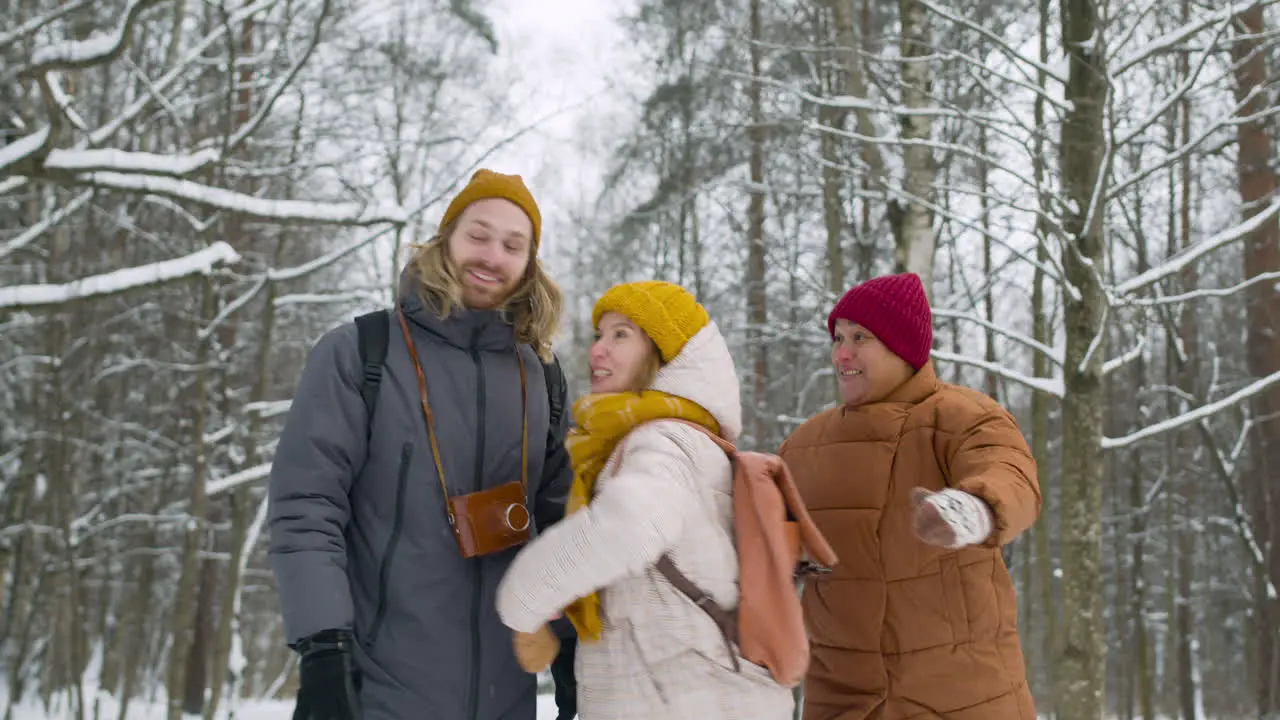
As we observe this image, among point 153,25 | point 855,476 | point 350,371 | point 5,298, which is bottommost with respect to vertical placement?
point 855,476

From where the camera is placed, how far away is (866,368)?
8.32ft

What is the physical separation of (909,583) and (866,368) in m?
0.56

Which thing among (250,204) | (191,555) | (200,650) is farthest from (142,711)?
(250,204)

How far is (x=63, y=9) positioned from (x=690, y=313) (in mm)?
A: 3752

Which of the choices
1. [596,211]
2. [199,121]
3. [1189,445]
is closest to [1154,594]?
[1189,445]

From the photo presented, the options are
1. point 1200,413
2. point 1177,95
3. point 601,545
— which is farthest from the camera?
point 1200,413

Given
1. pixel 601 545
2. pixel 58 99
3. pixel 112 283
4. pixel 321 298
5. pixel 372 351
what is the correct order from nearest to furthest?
pixel 601 545
pixel 372 351
pixel 58 99
pixel 112 283
pixel 321 298

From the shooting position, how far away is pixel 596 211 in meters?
16.1

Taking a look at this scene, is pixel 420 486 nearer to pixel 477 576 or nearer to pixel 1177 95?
pixel 477 576

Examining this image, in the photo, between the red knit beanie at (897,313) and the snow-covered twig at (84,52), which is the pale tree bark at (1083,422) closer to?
the red knit beanie at (897,313)

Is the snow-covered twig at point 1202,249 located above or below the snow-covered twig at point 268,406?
above

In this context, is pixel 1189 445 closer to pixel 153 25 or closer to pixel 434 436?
pixel 153 25

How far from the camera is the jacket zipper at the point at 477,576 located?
6.69ft

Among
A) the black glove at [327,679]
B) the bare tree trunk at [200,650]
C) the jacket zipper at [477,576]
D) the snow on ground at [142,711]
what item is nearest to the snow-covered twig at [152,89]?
the jacket zipper at [477,576]
